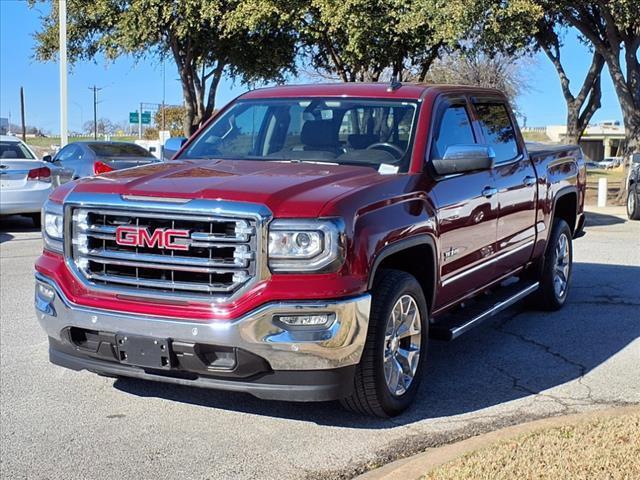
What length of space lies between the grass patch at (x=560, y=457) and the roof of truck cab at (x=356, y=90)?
8.54ft

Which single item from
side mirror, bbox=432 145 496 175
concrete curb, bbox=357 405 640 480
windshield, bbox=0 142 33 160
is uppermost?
side mirror, bbox=432 145 496 175

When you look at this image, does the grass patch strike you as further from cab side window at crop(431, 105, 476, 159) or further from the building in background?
the building in background

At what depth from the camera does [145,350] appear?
175 inches

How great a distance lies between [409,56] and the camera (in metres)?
26.6

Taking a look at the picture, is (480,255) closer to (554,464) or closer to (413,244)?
(413,244)

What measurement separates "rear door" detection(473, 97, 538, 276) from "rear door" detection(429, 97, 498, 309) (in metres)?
0.20

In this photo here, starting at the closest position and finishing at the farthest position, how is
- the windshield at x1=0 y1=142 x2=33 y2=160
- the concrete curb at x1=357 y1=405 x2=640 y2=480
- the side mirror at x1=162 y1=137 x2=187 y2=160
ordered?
the concrete curb at x1=357 y1=405 x2=640 y2=480 < the side mirror at x1=162 y1=137 x2=187 y2=160 < the windshield at x1=0 y1=142 x2=33 y2=160

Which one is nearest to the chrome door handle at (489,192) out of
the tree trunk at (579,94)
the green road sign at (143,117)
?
the tree trunk at (579,94)

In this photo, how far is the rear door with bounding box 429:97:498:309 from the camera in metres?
5.55

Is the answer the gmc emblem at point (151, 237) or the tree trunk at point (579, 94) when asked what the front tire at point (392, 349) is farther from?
the tree trunk at point (579, 94)

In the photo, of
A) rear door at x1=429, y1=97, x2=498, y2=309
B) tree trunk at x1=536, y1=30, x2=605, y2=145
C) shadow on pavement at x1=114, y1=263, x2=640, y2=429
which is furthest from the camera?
tree trunk at x1=536, y1=30, x2=605, y2=145

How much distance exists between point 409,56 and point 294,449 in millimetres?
23294

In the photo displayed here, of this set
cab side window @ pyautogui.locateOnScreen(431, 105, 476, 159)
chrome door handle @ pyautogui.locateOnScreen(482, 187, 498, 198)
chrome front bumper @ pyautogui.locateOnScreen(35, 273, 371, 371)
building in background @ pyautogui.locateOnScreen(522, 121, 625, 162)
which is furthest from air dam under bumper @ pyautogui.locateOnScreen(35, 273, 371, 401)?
building in background @ pyautogui.locateOnScreen(522, 121, 625, 162)

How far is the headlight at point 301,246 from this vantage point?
4.32m
